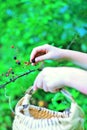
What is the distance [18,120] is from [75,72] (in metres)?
0.23

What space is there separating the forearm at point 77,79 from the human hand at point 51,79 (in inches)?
0.7

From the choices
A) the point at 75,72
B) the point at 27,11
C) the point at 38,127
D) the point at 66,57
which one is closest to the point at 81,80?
the point at 75,72

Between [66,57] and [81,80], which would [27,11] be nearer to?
[66,57]

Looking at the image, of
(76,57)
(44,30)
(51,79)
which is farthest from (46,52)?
(44,30)

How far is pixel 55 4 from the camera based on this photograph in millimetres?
3203

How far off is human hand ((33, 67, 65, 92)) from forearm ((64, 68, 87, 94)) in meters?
0.02

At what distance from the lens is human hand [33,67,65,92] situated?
57.2 inches

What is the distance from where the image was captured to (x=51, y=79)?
1.46 metres

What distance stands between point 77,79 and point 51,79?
0.26 ft

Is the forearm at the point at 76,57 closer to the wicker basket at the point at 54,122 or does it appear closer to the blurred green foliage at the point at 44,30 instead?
the wicker basket at the point at 54,122

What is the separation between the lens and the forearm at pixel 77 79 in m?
1.42

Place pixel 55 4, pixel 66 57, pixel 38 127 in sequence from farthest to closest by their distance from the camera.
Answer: pixel 55 4 → pixel 66 57 → pixel 38 127

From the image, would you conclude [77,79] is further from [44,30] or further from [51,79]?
[44,30]

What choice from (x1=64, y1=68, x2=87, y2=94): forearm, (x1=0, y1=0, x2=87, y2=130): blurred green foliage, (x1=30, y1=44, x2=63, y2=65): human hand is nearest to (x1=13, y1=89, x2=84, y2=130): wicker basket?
(x1=64, y1=68, x2=87, y2=94): forearm
